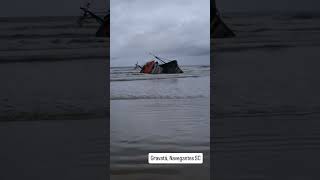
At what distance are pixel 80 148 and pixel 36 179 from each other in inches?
15.4

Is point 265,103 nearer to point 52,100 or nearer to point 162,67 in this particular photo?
point 162,67

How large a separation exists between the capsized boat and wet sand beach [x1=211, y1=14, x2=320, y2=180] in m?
0.29

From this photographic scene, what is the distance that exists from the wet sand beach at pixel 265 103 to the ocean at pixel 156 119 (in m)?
0.12

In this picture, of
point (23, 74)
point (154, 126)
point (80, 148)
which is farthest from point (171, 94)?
point (23, 74)

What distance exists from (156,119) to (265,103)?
31.1 inches

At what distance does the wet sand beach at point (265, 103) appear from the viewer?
3176 millimetres

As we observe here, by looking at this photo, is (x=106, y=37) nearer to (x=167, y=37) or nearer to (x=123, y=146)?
(x=167, y=37)

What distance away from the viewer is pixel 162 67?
Answer: 3285 mm

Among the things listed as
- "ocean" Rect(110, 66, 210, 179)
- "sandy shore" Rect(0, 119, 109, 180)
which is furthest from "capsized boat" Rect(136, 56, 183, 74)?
"sandy shore" Rect(0, 119, 109, 180)

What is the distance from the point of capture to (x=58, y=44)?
3.28 meters

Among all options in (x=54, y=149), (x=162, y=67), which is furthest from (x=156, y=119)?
(x=54, y=149)

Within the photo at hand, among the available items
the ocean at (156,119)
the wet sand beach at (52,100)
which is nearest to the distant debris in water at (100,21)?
the wet sand beach at (52,100)

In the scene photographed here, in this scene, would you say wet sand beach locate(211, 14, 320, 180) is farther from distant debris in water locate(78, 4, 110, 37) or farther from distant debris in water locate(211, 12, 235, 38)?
distant debris in water locate(78, 4, 110, 37)

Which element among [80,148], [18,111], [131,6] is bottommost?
[80,148]
